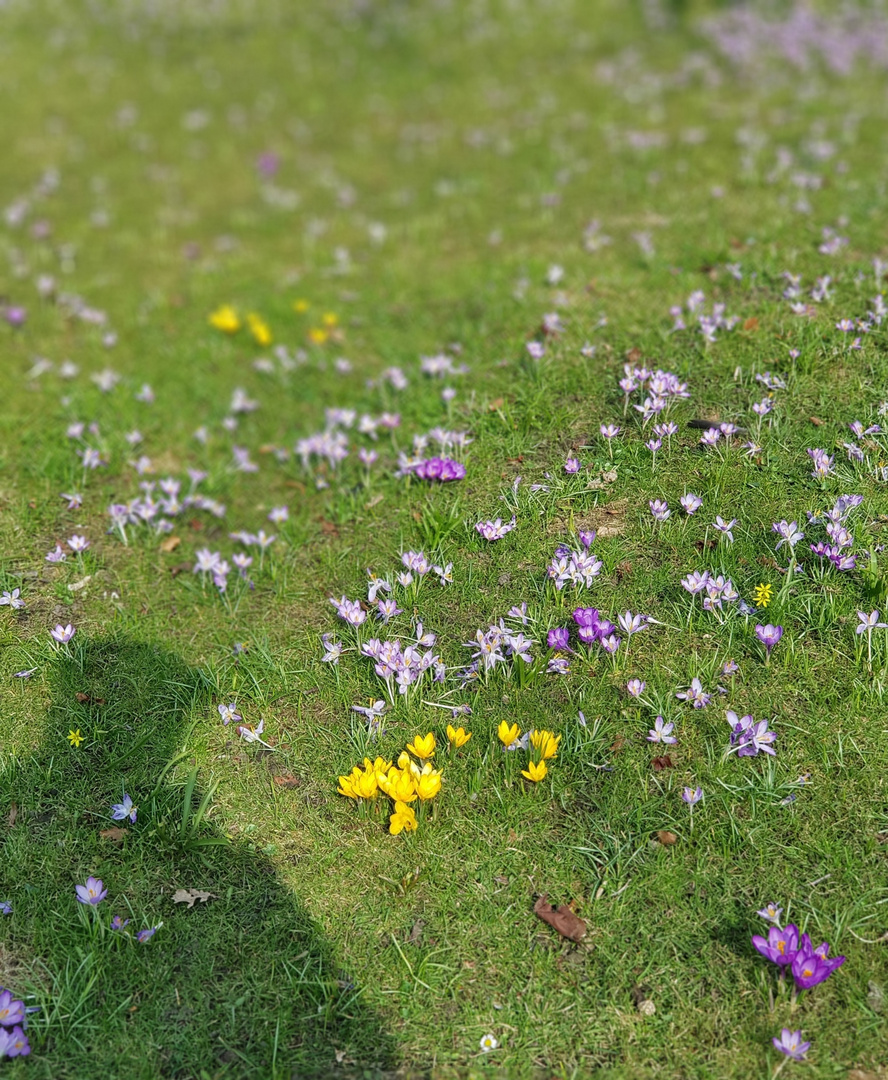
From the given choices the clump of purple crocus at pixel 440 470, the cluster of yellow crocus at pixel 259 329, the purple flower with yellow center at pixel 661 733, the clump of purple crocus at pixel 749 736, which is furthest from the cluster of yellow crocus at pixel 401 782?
the cluster of yellow crocus at pixel 259 329

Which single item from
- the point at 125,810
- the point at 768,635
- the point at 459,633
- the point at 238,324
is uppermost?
the point at 238,324

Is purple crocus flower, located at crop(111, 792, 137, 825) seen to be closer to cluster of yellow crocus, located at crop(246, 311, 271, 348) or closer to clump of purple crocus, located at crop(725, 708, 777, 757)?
clump of purple crocus, located at crop(725, 708, 777, 757)

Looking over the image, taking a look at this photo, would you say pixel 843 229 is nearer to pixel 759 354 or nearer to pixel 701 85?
pixel 759 354

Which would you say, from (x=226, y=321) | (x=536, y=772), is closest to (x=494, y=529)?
(x=536, y=772)

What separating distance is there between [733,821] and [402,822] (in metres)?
1.54

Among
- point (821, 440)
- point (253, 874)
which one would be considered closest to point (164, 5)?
point (821, 440)

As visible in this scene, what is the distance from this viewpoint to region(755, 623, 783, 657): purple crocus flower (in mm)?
4105

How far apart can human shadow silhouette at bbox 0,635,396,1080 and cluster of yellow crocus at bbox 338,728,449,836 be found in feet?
1.83

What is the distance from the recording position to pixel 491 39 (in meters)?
14.6

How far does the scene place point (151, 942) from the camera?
Answer: 357 cm

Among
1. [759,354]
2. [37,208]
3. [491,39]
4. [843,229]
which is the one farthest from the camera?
[491,39]

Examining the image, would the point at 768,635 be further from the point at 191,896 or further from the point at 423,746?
the point at 191,896

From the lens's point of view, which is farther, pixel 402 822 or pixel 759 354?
pixel 759 354

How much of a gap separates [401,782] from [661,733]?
4.25 ft
